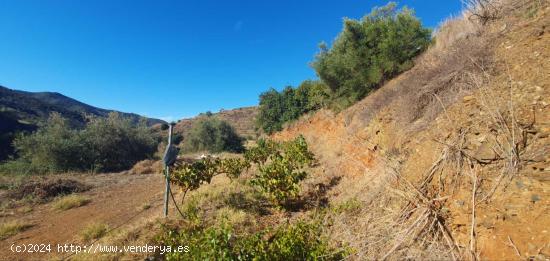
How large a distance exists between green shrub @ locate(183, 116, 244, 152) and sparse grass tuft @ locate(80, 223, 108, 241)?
18.4 m

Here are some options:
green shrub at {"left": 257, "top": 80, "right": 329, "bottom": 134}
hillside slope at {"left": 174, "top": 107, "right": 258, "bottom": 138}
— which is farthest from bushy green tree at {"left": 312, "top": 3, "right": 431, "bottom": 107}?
hillside slope at {"left": 174, "top": 107, "right": 258, "bottom": 138}

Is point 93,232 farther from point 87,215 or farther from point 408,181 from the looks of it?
point 408,181

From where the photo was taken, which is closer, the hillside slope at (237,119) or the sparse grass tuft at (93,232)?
the sparse grass tuft at (93,232)

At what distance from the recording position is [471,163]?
3283 mm

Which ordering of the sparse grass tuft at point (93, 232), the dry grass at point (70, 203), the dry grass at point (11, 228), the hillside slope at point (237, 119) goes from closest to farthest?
the sparse grass tuft at point (93, 232) → the dry grass at point (11, 228) → the dry grass at point (70, 203) → the hillside slope at point (237, 119)

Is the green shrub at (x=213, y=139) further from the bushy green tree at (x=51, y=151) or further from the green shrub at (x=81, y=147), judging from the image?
the bushy green tree at (x=51, y=151)

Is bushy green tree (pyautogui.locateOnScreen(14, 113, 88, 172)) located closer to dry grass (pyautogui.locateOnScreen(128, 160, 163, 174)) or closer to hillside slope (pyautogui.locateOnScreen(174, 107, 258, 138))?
dry grass (pyautogui.locateOnScreen(128, 160, 163, 174))

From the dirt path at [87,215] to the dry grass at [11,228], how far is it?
0.15 metres

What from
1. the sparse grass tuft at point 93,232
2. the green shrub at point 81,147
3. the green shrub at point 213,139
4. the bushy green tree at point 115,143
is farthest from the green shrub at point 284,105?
the sparse grass tuft at point 93,232

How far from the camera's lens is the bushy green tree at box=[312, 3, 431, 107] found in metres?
10.1

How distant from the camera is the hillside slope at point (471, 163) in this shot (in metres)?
2.62

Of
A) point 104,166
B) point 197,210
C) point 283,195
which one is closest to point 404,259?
point 283,195

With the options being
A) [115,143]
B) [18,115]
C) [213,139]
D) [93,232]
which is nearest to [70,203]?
[93,232]

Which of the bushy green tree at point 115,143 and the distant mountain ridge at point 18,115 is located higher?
the distant mountain ridge at point 18,115
